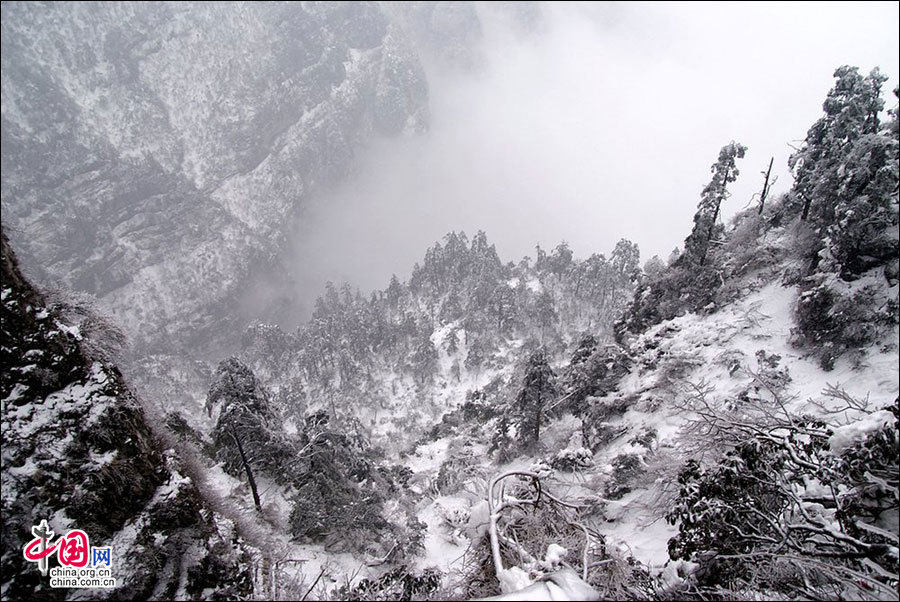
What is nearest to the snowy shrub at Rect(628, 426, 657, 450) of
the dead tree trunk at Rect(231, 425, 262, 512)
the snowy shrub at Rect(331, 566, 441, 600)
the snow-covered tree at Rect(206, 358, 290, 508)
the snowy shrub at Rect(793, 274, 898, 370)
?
the snowy shrub at Rect(793, 274, 898, 370)

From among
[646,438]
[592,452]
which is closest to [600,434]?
[592,452]

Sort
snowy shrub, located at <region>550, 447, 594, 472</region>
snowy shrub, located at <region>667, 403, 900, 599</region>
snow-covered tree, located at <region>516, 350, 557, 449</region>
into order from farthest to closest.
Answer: snow-covered tree, located at <region>516, 350, 557, 449</region>, snowy shrub, located at <region>550, 447, 594, 472</region>, snowy shrub, located at <region>667, 403, 900, 599</region>

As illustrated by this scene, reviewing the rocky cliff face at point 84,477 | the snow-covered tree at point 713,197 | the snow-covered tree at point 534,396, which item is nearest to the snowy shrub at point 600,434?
the snow-covered tree at point 534,396

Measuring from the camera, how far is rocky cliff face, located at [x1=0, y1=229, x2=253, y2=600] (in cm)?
1014

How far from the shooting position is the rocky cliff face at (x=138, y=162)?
6432 inches

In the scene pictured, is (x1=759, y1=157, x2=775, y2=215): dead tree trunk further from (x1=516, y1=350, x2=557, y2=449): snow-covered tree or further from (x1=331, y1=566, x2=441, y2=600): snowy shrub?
(x1=331, y1=566, x2=441, y2=600): snowy shrub

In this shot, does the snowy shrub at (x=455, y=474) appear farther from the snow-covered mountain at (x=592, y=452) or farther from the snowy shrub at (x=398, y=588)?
the snowy shrub at (x=398, y=588)

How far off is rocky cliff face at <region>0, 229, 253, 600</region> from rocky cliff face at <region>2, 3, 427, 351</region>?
523 feet

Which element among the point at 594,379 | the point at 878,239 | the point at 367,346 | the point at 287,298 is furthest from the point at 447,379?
the point at 287,298

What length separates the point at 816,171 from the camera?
71.5 feet

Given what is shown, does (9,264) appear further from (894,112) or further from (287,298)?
(287,298)

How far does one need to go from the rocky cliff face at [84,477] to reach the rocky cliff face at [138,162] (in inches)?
6278

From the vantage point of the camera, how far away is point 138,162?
180875 millimetres

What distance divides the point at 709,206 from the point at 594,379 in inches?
528
